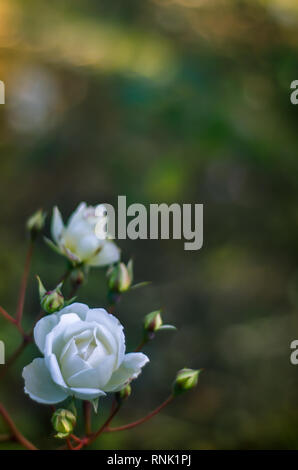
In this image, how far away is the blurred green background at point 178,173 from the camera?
148 centimetres

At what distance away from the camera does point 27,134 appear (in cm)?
191

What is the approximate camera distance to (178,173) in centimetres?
159

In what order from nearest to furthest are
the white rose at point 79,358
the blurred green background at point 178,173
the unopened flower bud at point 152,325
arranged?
the white rose at point 79,358
the unopened flower bud at point 152,325
the blurred green background at point 178,173

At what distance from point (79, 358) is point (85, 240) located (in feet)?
0.71

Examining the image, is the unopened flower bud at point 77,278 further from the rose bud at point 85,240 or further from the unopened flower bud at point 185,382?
the unopened flower bud at point 185,382

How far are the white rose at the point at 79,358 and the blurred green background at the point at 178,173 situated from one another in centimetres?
80

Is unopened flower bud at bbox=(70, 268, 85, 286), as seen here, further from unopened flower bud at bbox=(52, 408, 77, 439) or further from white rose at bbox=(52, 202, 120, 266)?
unopened flower bud at bbox=(52, 408, 77, 439)

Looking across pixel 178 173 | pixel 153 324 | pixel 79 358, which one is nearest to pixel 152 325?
pixel 153 324

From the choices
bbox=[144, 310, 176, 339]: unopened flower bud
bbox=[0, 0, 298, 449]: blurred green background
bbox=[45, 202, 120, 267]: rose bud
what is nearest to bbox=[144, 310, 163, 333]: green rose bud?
bbox=[144, 310, 176, 339]: unopened flower bud

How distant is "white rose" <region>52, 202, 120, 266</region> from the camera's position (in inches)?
28.5

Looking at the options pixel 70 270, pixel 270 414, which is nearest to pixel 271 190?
pixel 270 414

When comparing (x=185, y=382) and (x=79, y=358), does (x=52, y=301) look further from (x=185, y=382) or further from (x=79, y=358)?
(x=185, y=382)

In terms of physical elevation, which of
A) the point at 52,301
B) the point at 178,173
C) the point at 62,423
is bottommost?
the point at 62,423

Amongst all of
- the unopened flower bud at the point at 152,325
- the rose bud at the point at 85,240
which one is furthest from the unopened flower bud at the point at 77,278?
the unopened flower bud at the point at 152,325
